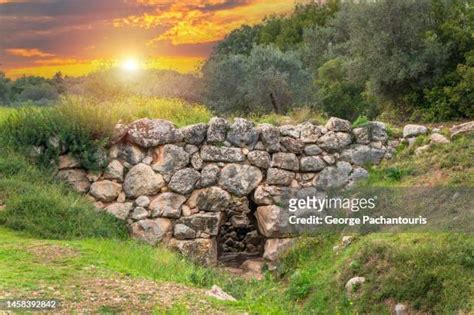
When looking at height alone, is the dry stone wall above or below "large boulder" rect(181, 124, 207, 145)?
below

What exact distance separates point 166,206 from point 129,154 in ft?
3.66

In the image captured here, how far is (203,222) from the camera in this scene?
11898mm

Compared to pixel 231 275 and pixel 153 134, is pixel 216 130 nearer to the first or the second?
pixel 153 134

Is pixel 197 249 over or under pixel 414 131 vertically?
under

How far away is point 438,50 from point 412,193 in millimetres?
5028

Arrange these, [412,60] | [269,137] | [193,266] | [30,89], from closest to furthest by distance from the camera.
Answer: [193,266], [269,137], [412,60], [30,89]

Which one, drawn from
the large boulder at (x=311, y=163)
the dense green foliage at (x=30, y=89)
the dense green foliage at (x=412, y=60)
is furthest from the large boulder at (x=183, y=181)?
the dense green foliage at (x=30, y=89)

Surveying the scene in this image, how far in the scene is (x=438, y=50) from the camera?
1467cm

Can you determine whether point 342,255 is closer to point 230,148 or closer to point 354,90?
point 230,148

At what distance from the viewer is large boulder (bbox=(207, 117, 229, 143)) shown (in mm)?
11891

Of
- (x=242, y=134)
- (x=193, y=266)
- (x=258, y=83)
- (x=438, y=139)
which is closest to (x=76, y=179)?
(x=242, y=134)

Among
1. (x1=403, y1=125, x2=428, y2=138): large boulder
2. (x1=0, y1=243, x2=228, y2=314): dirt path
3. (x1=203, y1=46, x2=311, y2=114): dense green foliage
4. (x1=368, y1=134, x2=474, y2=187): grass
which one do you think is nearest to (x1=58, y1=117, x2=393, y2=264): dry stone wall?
(x1=368, y1=134, x2=474, y2=187): grass

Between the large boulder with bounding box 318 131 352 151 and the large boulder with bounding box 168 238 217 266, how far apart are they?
2668 millimetres

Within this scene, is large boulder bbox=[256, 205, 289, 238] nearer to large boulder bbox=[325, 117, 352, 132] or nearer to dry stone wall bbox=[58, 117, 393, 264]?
dry stone wall bbox=[58, 117, 393, 264]
